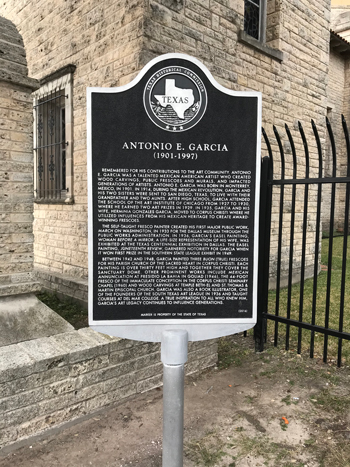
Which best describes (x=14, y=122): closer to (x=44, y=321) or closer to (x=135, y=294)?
(x=44, y=321)

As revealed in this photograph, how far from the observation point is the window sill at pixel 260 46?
6.46 metres

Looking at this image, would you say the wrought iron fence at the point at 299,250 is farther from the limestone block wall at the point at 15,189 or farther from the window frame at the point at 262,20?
the limestone block wall at the point at 15,189

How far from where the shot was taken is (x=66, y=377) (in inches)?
117

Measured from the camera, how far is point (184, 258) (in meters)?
2.15

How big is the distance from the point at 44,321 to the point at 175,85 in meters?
2.60

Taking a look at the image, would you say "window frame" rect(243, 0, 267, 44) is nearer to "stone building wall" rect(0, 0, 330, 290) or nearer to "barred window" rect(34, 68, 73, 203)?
"stone building wall" rect(0, 0, 330, 290)

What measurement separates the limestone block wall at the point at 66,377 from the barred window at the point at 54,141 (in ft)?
11.7

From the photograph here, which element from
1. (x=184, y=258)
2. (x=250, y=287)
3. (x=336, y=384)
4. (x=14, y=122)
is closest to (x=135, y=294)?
(x=184, y=258)

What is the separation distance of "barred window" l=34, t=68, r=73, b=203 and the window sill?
3112 millimetres

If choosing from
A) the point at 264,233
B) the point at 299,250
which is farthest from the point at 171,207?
the point at 299,250

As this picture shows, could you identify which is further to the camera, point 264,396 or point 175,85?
point 264,396

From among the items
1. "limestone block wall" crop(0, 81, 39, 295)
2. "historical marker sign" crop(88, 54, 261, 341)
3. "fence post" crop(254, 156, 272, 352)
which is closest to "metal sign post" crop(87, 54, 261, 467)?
"historical marker sign" crop(88, 54, 261, 341)

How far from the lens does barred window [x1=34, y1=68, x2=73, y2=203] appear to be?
20.6 ft

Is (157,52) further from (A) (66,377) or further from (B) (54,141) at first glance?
(A) (66,377)
